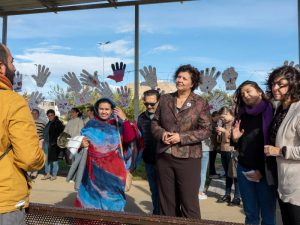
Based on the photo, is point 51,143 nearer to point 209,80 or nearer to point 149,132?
point 209,80

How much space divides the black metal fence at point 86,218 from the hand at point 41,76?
7436 mm

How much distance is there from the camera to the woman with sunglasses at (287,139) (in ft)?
8.52

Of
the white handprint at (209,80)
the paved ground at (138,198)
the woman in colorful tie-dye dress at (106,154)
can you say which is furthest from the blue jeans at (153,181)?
the white handprint at (209,80)

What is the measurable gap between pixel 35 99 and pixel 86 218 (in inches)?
316

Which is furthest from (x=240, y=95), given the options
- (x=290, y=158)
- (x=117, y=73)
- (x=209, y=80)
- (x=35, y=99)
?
(x=35, y=99)

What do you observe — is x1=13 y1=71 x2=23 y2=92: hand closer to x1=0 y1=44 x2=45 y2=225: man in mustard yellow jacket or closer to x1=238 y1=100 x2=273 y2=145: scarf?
x1=238 y1=100 x2=273 y2=145: scarf

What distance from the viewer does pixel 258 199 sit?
345 centimetres

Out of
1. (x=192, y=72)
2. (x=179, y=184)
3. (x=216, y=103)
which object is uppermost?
(x=192, y=72)

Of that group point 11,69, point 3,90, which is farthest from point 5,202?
point 11,69

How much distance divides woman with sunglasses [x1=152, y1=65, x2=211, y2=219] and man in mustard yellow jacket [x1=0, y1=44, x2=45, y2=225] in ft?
4.86

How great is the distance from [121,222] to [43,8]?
24.8 ft

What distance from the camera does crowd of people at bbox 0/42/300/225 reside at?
210cm

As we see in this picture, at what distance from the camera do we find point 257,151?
11.0ft

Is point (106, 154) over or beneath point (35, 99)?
beneath
